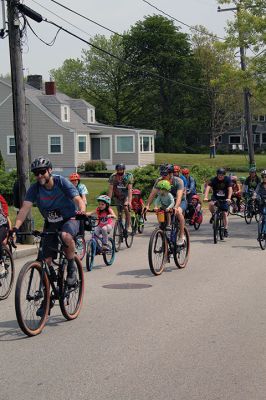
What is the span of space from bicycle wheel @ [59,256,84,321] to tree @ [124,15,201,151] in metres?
69.0

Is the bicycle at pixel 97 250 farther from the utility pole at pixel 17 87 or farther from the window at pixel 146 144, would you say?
the window at pixel 146 144

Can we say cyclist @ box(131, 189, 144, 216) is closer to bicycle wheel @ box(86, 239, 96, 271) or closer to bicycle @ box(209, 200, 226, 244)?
bicycle @ box(209, 200, 226, 244)

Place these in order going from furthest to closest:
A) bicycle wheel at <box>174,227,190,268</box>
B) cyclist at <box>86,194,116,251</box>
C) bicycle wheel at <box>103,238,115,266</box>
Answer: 1. bicycle wheel at <box>103,238,115,266</box>
2. cyclist at <box>86,194,116,251</box>
3. bicycle wheel at <box>174,227,190,268</box>

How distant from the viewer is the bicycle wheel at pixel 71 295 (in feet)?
25.0

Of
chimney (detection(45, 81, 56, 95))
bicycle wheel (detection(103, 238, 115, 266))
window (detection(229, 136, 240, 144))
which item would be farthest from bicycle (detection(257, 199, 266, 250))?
window (detection(229, 136, 240, 144))

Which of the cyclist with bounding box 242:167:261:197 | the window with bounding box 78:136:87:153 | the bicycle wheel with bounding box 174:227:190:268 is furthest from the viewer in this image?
the window with bounding box 78:136:87:153

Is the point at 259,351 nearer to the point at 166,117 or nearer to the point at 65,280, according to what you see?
the point at 65,280

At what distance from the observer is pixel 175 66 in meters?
76.6

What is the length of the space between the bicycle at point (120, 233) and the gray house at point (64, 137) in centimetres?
3466

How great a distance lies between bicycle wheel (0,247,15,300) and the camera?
9.52 m

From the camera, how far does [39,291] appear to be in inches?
285

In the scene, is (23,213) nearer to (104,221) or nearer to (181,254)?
(104,221)

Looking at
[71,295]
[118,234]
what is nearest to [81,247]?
[118,234]

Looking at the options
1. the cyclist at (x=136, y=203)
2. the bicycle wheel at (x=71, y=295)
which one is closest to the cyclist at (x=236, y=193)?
the cyclist at (x=136, y=203)
